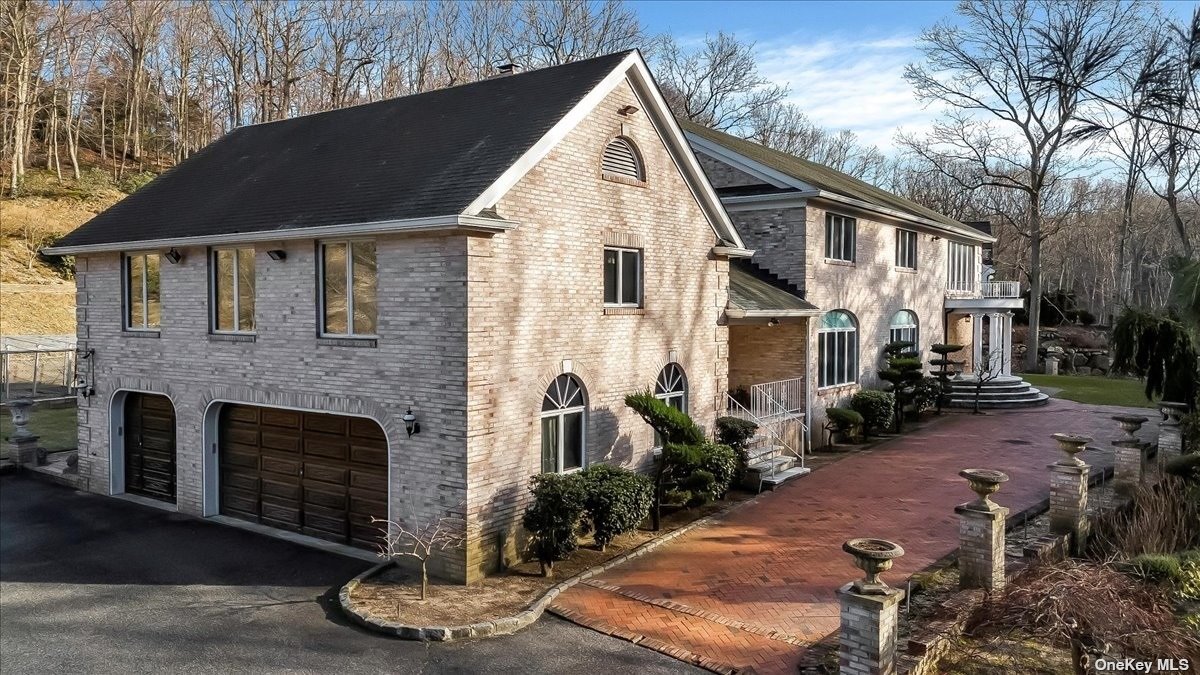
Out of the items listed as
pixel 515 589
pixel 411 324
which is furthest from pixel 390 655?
pixel 411 324

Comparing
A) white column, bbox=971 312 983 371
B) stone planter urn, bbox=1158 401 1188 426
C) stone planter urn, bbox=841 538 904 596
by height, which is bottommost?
stone planter urn, bbox=841 538 904 596

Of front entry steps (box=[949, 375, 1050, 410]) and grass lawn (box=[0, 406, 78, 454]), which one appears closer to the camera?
grass lawn (box=[0, 406, 78, 454])

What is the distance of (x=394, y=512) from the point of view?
1180cm

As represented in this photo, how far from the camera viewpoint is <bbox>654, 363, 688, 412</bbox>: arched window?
15.1 metres

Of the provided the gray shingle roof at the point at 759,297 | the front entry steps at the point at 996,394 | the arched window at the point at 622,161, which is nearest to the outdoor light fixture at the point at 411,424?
the arched window at the point at 622,161

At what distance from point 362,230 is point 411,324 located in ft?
4.96

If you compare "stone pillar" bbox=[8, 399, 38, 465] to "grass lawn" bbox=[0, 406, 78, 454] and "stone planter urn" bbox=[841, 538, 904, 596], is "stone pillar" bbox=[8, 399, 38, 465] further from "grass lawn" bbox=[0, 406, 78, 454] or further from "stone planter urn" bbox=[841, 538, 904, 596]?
"stone planter urn" bbox=[841, 538, 904, 596]

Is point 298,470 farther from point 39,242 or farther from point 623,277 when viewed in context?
point 39,242

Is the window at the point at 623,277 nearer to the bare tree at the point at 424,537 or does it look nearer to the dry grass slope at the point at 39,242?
the bare tree at the point at 424,537

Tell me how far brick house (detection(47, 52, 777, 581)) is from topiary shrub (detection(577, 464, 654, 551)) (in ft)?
3.24

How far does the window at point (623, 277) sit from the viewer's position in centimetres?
1380

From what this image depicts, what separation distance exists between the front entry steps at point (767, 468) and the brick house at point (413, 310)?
156cm

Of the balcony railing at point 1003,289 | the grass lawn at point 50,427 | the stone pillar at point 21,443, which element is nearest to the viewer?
the stone pillar at point 21,443

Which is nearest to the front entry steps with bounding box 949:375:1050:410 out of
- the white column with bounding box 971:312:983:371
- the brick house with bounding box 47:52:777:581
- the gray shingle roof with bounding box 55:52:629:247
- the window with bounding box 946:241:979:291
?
the white column with bounding box 971:312:983:371
